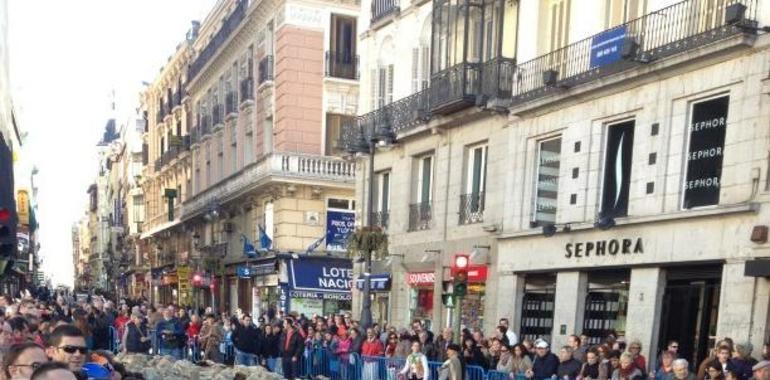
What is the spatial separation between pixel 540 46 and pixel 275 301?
18.1 m

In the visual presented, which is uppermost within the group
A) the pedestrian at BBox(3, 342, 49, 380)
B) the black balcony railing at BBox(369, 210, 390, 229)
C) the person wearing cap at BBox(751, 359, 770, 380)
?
the black balcony railing at BBox(369, 210, 390, 229)

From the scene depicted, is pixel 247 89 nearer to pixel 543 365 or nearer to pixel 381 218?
pixel 381 218

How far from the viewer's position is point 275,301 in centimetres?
3372

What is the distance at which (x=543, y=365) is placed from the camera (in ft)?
42.4

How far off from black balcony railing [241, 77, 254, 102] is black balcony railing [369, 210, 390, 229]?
42.1 ft

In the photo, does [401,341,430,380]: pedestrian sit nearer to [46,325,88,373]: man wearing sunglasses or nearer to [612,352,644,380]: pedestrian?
[612,352,644,380]: pedestrian

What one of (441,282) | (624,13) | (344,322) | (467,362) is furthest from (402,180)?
(467,362)

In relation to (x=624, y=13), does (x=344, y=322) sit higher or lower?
lower

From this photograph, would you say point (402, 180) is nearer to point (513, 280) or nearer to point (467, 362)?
point (513, 280)

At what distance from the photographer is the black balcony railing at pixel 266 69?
112 feet

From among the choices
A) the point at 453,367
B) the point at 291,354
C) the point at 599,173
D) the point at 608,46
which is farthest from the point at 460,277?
the point at 608,46

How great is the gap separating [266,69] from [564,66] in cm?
1855

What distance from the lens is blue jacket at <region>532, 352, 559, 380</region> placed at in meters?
12.8

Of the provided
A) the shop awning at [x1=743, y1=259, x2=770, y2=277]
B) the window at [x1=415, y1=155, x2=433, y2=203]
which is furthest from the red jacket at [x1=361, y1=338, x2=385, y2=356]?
the window at [x1=415, y1=155, x2=433, y2=203]
